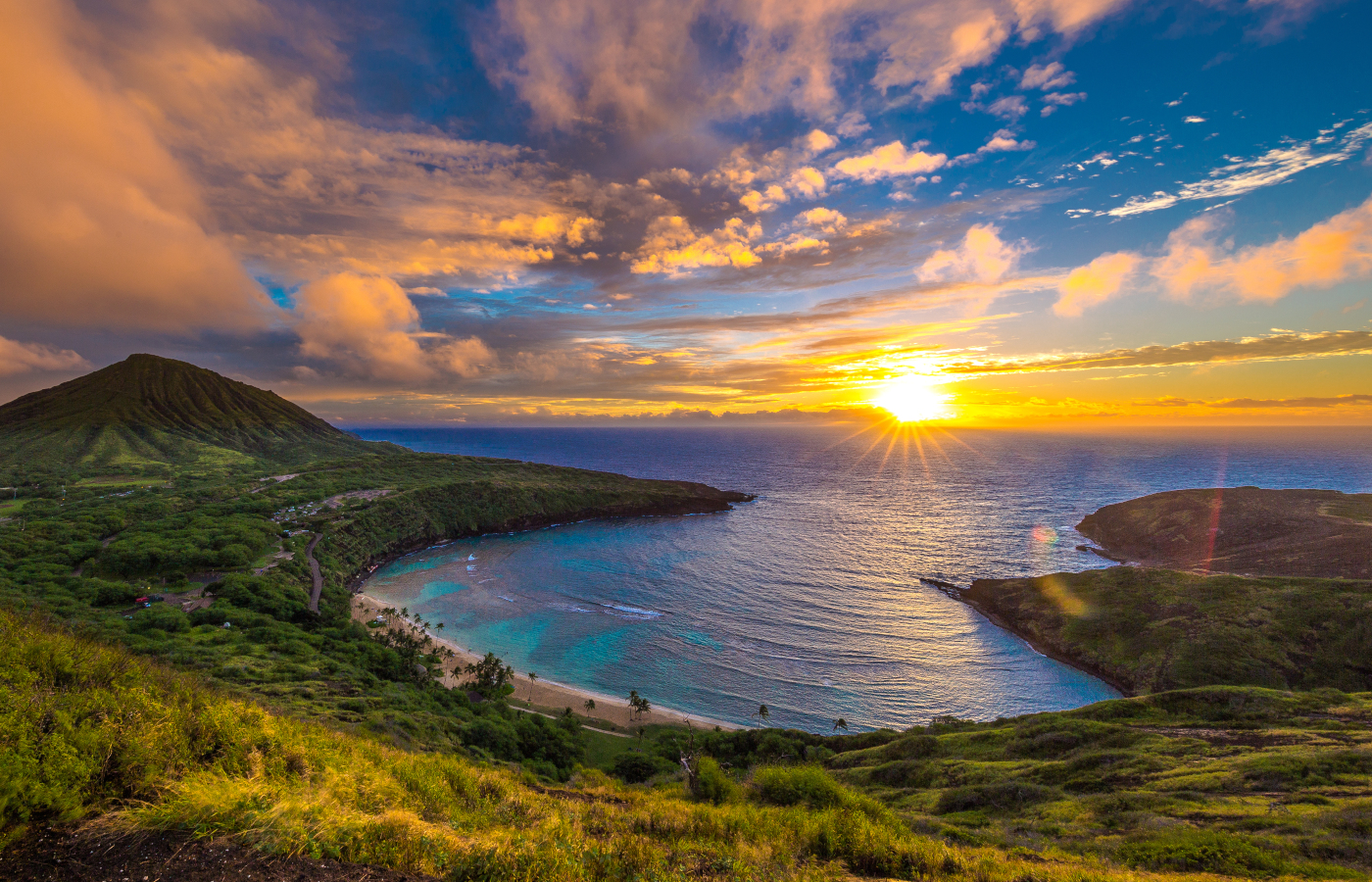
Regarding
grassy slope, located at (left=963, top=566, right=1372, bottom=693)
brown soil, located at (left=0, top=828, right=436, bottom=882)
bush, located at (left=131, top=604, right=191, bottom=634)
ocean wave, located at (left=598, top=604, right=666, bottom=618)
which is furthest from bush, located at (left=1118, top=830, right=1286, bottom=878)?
bush, located at (left=131, top=604, right=191, bottom=634)

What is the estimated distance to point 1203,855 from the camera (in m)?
14.5

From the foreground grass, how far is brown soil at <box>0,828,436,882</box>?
207 mm

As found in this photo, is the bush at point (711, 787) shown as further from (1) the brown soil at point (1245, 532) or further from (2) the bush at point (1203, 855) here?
(1) the brown soil at point (1245, 532)

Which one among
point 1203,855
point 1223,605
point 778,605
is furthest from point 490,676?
point 1223,605

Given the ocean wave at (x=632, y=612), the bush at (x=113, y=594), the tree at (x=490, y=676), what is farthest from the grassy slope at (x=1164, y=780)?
the bush at (x=113, y=594)

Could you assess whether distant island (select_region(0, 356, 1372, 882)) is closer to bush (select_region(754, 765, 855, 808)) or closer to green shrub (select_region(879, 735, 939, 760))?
bush (select_region(754, 765, 855, 808))

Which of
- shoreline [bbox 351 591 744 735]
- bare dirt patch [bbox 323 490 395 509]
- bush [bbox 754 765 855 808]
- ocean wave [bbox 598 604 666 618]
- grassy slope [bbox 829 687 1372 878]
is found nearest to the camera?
grassy slope [bbox 829 687 1372 878]

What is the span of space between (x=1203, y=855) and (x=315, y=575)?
86.3 meters

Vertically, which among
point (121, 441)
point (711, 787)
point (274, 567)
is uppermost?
point (121, 441)

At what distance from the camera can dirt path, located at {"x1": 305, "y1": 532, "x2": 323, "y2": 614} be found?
57213 millimetres

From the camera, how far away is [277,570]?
59969 mm

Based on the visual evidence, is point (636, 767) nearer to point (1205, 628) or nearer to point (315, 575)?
point (1205, 628)

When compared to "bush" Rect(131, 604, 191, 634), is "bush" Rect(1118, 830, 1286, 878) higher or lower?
higher

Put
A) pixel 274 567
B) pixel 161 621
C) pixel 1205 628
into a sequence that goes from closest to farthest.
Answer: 1. pixel 161 621
2. pixel 1205 628
3. pixel 274 567
